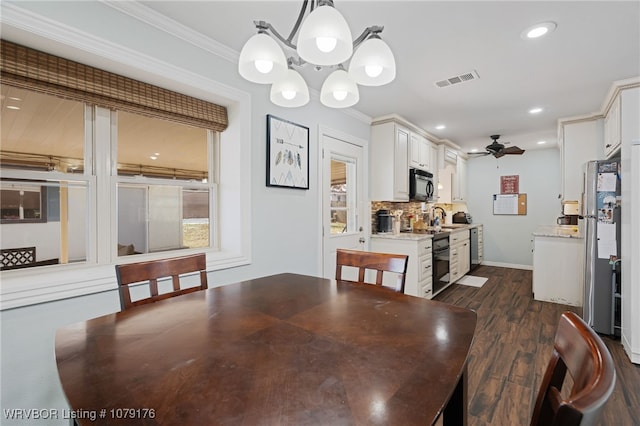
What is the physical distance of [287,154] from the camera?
2.69 m

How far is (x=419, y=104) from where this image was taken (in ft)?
11.1

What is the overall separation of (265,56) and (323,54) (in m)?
0.22

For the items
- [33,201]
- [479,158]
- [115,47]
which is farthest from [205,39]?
[479,158]

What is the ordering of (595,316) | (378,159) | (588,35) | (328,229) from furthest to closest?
(378,159), (328,229), (595,316), (588,35)

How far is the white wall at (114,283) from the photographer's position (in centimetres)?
142

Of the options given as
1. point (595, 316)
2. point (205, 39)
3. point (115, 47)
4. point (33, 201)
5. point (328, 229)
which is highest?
point (205, 39)

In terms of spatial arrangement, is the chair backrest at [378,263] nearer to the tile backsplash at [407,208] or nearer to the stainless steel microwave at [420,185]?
the tile backsplash at [407,208]

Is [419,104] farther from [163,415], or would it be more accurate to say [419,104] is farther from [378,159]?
[163,415]

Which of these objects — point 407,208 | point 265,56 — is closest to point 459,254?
point 407,208

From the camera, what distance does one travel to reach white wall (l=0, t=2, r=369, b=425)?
1.42m

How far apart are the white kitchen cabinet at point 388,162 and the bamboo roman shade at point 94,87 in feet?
7.29

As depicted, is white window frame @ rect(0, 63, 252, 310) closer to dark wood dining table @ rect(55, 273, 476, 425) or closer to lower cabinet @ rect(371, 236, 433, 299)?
dark wood dining table @ rect(55, 273, 476, 425)

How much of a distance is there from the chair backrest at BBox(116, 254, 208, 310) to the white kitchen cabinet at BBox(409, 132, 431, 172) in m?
3.33

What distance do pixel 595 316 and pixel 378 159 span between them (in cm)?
274
